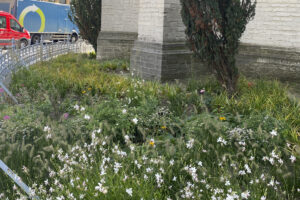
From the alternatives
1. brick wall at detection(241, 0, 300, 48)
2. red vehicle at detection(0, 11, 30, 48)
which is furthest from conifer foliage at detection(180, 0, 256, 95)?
red vehicle at detection(0, 11, 30, 48)

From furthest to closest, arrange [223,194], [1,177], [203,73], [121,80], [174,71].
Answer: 1. [203,73]
2. [174,71]
3. [121,80]
4. [1,177]
5. [223,194]

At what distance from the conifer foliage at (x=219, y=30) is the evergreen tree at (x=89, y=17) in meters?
6.47

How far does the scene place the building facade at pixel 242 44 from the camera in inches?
341

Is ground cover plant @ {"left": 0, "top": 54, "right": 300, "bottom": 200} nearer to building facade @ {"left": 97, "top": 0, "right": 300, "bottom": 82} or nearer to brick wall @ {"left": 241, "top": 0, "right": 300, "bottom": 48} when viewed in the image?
building facade @ {"left": 97, "top": 0, "right": 300, "bottom": 82}

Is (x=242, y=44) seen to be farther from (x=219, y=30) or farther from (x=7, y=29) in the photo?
(x=7, y=29)

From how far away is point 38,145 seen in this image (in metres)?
4.36

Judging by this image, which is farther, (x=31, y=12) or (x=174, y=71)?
(x=31, y=12)

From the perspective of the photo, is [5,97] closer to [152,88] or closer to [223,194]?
[152,88]

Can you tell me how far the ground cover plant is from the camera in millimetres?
2977

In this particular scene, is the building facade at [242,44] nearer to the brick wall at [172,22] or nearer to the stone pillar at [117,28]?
the brick wall at [172,22]

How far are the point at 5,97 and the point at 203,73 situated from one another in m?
4.99

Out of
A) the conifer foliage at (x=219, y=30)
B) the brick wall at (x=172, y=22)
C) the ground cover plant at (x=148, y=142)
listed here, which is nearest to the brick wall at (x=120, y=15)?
the brick wall at (x=172, y=22)

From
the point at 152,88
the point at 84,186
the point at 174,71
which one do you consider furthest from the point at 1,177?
the point at 174,71

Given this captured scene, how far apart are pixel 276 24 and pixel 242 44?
112cm
